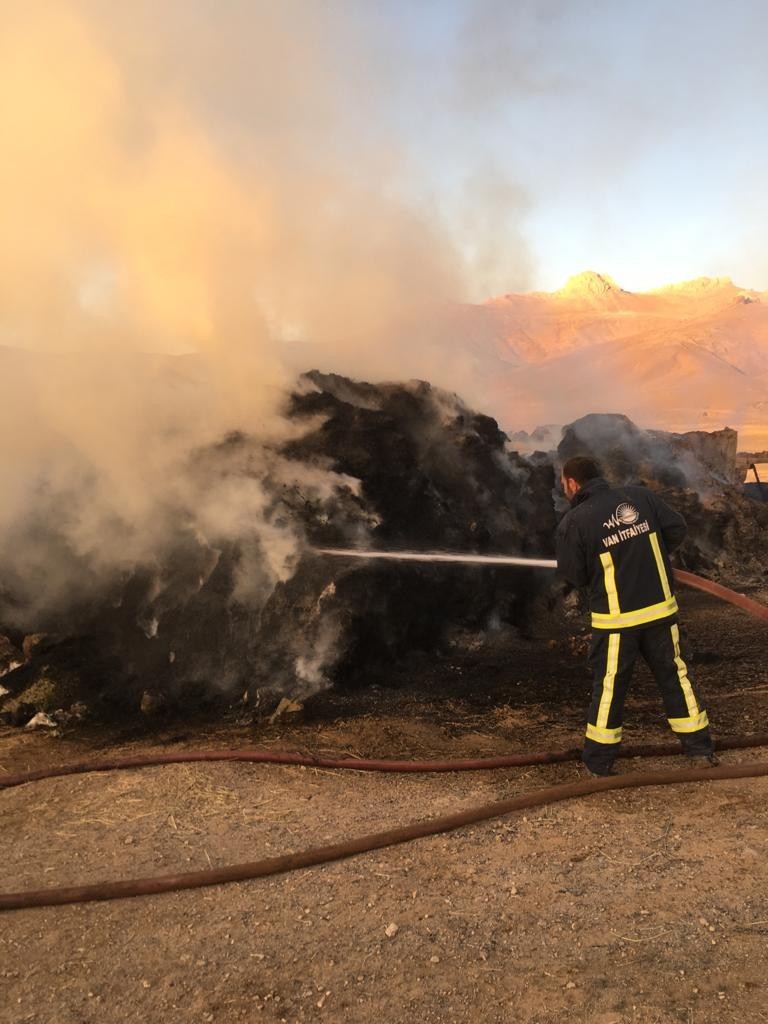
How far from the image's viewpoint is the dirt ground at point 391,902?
1960 millimetres

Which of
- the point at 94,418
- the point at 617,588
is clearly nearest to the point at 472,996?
the point at 617,588

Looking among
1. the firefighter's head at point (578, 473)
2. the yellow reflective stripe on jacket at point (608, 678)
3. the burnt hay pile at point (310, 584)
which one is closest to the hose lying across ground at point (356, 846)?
the yellow reflective stripe on jacket at point (608, 678)

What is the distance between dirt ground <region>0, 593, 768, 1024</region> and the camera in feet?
6.43

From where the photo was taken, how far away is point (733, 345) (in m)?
79.5

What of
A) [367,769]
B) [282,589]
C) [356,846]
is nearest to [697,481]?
[282,589]

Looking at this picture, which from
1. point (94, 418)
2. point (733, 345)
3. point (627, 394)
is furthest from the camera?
point (733, 345)

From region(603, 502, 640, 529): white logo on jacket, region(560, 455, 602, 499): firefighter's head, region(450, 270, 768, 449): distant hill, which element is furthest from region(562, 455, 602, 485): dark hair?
region(450, 270, 768, 449): distant hill

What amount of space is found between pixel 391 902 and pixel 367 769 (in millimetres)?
1197

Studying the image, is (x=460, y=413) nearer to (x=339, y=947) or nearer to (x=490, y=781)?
(x=490, y=781)

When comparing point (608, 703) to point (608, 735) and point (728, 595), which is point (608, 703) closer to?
point (608, 735)

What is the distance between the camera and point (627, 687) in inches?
132

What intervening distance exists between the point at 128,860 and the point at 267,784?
792 millimetres

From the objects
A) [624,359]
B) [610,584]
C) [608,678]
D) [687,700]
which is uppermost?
[624,359]

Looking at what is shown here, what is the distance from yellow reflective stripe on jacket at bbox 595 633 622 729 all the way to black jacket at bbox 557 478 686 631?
0.21 ft
